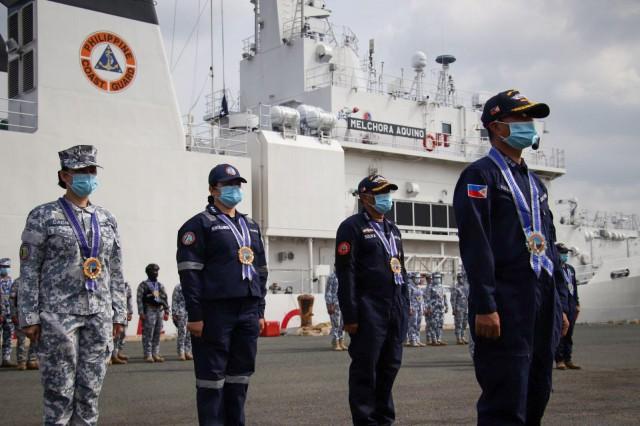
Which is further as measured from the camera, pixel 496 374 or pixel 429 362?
pixel 429 362

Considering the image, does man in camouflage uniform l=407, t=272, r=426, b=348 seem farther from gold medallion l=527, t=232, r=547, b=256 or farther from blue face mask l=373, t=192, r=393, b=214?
gold medallion l=527, t=232, r=547, b=256

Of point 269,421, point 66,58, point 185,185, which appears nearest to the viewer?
point 269,421

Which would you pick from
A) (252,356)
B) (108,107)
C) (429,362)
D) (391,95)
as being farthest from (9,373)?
(391,95)

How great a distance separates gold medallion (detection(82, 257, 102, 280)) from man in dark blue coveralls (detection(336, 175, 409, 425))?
1883 mm

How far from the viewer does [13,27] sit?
22125 mm

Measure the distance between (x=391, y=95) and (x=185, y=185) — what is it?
450 inches

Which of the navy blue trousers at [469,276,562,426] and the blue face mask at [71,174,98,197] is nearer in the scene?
the navy blue trousers at [469,276,562,426]

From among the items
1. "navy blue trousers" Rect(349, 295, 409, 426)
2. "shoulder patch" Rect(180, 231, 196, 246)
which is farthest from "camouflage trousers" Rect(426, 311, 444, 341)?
"shoulder patch" Rect(180, 231, 196, 246)

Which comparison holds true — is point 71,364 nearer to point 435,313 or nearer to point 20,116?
point 435,313

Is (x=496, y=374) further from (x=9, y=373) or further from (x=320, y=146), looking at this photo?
(x=320, y=146)

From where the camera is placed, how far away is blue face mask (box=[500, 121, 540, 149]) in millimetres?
4527

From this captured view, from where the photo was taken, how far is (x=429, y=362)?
14273 mm

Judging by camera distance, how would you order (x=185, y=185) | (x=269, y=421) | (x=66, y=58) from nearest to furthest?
(x=269, y=421), (x=66, y=58), (x=185, y=185)

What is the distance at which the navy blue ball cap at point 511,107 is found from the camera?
4500mm
